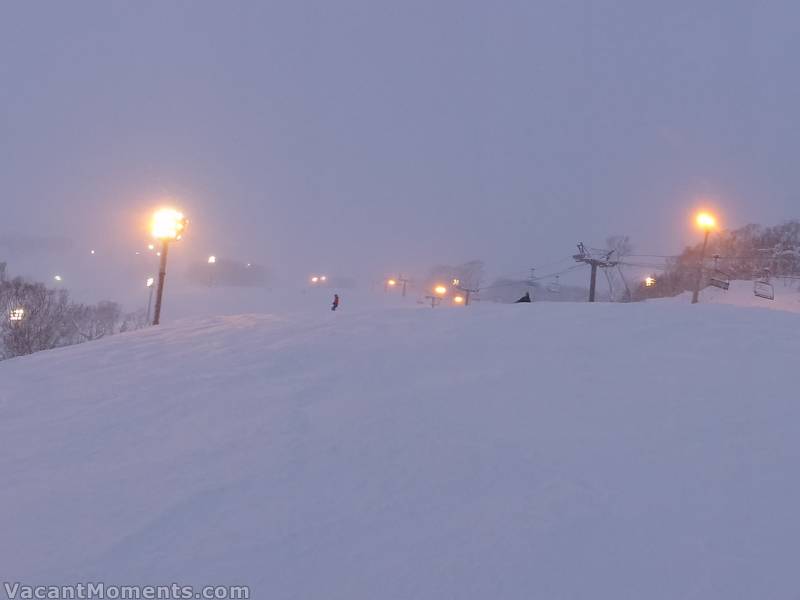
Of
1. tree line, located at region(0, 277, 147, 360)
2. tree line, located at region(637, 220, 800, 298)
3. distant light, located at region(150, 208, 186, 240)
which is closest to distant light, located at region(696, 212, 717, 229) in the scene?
distant light, located at region(150, 208, 186, 240)

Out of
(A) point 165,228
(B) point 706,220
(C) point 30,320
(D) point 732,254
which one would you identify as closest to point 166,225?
(A) point 165,228

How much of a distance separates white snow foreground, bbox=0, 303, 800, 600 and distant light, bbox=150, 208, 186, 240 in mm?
8806

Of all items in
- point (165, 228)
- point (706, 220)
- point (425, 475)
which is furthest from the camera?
point (706, 220)

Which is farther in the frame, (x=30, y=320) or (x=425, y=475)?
(x=30, y=320)

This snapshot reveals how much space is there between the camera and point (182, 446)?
14.1 ft

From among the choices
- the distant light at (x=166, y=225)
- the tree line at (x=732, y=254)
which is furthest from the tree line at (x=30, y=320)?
the tree line at (x=732, y=254)

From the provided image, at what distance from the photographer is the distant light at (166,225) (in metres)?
14.7

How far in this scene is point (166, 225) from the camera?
14844 millimetres

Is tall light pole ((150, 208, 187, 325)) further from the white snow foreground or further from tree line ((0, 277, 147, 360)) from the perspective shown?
tree line ((0, 277, 147, 360))

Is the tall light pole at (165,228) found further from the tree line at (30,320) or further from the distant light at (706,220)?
the distant light at (706,220)

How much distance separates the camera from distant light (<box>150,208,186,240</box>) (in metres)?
14.7

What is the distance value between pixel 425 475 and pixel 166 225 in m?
14.0

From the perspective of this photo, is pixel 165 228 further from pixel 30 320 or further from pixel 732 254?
pixel 732 254

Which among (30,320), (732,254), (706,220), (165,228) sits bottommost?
(30,320)
